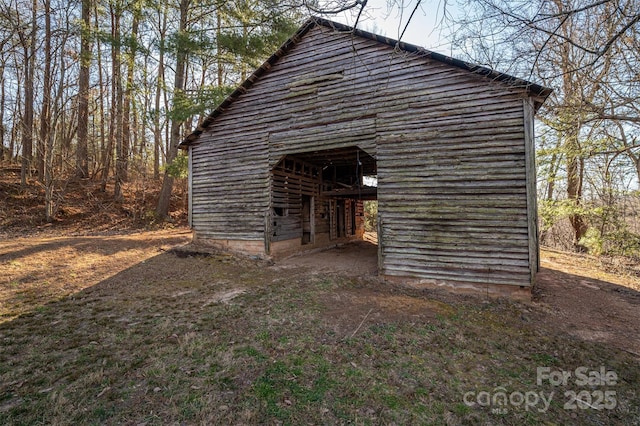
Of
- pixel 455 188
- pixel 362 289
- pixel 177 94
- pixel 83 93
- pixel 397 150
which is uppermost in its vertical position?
pixel 83 93

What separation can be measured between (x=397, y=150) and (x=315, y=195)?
597cm

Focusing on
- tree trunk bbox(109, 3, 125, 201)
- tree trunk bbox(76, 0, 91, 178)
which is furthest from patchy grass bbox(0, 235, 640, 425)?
tree trunk bbox(76, 0, 91, 178)

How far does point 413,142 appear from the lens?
741 cm

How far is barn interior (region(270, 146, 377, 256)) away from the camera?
1069cm

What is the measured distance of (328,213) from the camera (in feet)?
47.4

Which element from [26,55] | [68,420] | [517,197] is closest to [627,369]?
[517,197]

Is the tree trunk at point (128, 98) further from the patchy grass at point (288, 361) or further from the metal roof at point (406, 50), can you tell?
the patchy grass at point (288, 361)

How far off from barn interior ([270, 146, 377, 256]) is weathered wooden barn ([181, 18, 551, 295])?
162mm

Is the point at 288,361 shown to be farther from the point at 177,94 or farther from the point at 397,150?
the point at 177,94

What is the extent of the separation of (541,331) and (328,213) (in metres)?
10.3

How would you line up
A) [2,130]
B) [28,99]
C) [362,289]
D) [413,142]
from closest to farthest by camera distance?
→ [362,289] < [413,142] < [28,99] < [2,130]

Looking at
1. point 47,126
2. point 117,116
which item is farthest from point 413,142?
point 47,126

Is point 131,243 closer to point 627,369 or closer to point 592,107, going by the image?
point 627,369

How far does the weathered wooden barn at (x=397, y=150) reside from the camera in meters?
6.42
